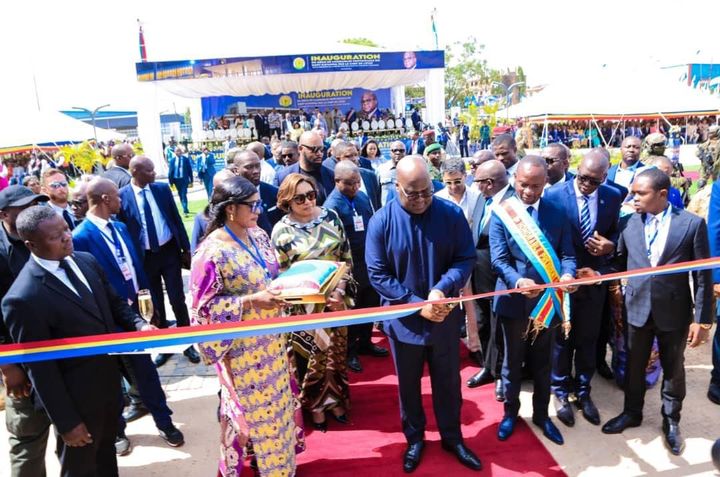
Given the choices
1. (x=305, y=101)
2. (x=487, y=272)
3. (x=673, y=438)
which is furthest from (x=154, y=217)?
(x=305, y=101)

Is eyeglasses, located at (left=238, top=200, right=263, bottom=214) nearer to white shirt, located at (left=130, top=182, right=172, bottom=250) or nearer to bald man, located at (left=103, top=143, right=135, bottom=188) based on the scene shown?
white shirt, located at (left=130, top=182, right=172, bottom=250)

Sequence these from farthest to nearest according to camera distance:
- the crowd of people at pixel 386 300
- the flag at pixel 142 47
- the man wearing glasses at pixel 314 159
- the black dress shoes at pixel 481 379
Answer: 1. the flag at pixel 142 47
2. the man wearing glasses at pixel 314 159
3. the black dress shoes at pixel 481 379
4. the crowd of people at pixel 386 300

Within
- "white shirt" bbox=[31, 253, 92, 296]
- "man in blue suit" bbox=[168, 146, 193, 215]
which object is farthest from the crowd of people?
"man in blue suit" bbox=[168, 146, 193, 215]

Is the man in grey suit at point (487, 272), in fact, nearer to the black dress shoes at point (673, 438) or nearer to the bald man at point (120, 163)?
the black dress shoes at point (673, 438)

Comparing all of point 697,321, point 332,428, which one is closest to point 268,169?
point 332,428

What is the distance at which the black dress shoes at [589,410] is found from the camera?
380 cm

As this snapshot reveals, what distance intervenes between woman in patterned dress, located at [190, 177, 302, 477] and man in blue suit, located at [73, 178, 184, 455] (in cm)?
90

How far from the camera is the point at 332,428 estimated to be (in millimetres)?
3947

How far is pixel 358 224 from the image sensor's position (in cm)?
468

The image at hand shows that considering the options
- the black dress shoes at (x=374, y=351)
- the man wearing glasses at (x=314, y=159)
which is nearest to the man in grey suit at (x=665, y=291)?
the black dress shoes at (x=374, y=351)

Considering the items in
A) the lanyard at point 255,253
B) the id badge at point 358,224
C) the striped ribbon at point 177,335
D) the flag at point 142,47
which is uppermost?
the flag at point 142,47

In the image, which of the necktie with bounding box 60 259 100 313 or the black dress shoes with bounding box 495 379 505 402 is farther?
the black dress shoes with bounding box 495 379 505 402

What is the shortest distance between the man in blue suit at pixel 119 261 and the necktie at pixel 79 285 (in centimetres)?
110

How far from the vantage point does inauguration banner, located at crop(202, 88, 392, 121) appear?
28.4 metres
